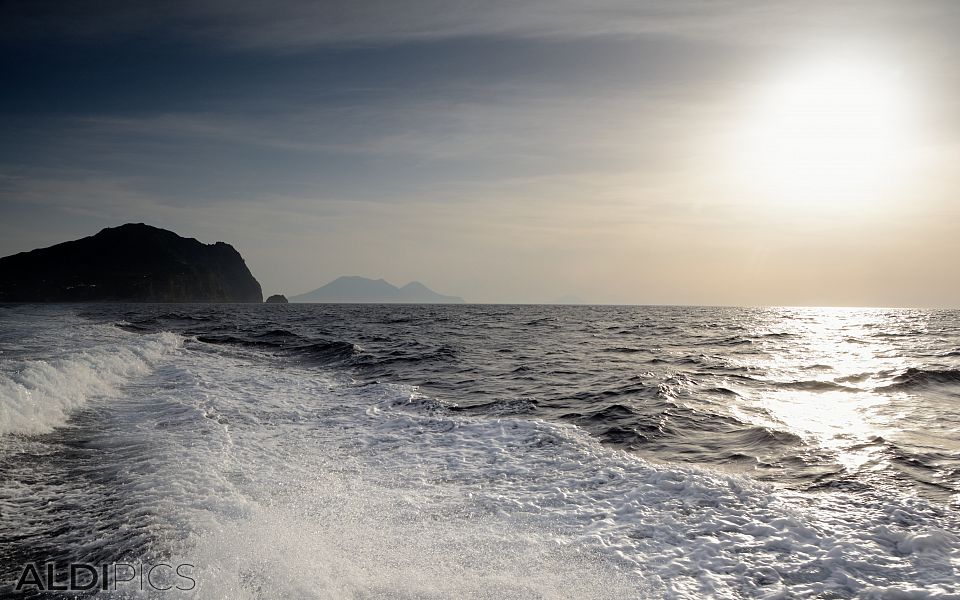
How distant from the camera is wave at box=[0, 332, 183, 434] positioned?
9.93m

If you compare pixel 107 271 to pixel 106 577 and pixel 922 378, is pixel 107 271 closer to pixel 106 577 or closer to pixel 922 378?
pixel 106 577

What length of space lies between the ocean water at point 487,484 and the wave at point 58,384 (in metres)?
0.07

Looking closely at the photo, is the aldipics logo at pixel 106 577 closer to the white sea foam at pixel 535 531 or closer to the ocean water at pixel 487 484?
the ocean water at pixel 487 484

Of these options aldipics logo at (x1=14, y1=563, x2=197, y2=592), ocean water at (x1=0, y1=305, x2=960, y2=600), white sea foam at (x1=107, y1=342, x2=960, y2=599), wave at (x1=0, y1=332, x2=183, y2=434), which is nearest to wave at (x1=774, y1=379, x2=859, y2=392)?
ocean water at (x1=0, y1=305, x2=960, y2=600)

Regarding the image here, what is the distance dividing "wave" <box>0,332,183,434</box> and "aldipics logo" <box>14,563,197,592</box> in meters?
6.50

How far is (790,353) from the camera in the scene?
1007 inches

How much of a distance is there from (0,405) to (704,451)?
1368cm

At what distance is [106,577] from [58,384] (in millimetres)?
10629

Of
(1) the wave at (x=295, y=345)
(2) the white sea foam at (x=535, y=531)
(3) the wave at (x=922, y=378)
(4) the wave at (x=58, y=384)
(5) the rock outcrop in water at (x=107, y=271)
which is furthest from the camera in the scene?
(5) the rock outcrop in water at (x=107, y=271)

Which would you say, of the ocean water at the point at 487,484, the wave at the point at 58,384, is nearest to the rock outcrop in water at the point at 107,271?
the wave at the point at 58,384

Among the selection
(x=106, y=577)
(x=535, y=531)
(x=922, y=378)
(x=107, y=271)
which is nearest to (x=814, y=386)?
(x=922, y=378)

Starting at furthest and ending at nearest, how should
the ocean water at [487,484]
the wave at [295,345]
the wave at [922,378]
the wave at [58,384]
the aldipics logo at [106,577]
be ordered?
the wave at [295,345] < the wave at [922,378] < the wave at [58,384] < the ocean water at [487,484] < the aldipics logo at [106,577]

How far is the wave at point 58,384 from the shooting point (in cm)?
993

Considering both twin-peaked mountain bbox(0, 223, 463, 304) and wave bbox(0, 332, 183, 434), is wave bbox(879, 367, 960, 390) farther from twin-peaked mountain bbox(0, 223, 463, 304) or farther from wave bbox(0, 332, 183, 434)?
twin-peaked mountain bbox(0, 223, 463, 304)
